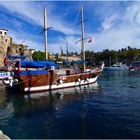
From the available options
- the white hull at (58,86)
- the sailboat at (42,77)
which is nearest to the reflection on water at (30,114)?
the white hull at (58,86)

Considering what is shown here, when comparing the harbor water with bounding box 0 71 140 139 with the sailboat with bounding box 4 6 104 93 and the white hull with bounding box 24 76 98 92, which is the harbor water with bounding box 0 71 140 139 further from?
the white hull with bounding box 24 76 98 92

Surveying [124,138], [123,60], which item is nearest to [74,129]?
[124,138]

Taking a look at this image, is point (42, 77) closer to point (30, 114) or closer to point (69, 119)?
point (30, 114)

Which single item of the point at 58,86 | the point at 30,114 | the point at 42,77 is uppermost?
the point at 42,77

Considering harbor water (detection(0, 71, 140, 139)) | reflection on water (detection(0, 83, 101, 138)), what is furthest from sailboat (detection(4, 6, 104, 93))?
harbor water (detection(0, 71, 140, 139))

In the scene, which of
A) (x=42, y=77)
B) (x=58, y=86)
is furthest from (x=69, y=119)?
(x=58, y=86)

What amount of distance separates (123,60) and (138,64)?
36060 millimetres

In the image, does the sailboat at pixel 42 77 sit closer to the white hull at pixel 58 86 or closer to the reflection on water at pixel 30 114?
the white hull at pixel 58 86

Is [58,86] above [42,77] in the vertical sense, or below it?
below

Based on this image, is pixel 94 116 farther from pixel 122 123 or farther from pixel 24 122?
pixel 24 122

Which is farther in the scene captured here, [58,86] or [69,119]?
[58,86]

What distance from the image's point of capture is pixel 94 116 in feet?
70.8

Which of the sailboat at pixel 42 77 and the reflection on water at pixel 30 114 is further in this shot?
the sailboat at pixel 42 77

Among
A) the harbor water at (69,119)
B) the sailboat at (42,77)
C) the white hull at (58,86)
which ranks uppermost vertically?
the sailboat at (42,77)
